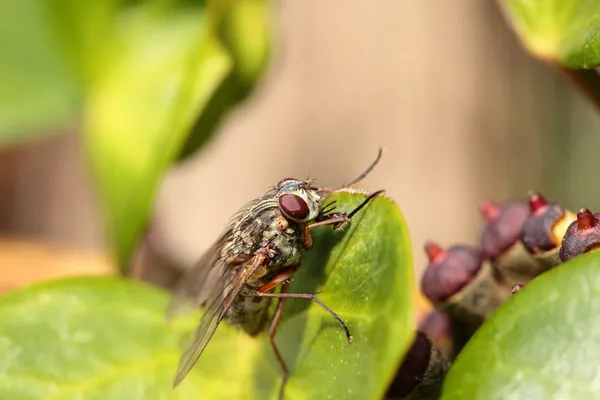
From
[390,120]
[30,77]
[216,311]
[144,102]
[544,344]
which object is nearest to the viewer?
[544,344]

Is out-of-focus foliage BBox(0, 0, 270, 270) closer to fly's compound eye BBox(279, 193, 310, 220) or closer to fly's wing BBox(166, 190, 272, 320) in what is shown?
fly's wing BBox(166, 190, 272, 320)

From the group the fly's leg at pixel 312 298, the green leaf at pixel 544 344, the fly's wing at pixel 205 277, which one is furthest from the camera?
the fly's wing at pixel 205 277

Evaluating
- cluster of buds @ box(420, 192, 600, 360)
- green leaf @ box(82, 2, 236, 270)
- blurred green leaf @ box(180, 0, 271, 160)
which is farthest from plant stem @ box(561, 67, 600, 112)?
blurred green leaf @ box(180, 0, 271, 160)

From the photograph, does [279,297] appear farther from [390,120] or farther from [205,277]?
[390,120]

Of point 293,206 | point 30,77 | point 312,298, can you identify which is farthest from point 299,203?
point 30,77

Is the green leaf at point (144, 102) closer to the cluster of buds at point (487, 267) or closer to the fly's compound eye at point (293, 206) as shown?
the fly's compound eye at point (293, 206)

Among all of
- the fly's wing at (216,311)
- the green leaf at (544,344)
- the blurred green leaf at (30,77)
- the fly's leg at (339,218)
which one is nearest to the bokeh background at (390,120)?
the blurred green leaf at (30,77)
